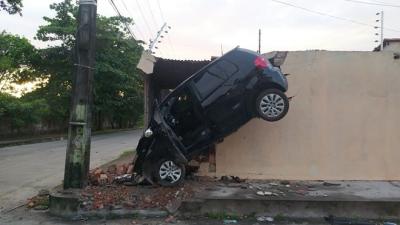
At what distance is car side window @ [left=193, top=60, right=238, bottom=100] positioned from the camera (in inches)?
372

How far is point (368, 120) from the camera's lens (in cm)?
1047

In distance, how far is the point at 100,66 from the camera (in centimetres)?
3959

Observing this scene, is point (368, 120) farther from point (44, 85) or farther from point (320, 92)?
point (44, 85)

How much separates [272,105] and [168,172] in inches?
92.7

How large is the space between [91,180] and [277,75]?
4.17 metres

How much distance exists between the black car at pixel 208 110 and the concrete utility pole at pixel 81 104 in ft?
3.61

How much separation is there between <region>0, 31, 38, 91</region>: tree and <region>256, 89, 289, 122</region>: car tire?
25576mm

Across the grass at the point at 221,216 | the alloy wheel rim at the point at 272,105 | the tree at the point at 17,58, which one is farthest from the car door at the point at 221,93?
the tree at the point at 17,58

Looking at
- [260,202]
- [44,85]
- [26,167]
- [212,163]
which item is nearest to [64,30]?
[44,85]

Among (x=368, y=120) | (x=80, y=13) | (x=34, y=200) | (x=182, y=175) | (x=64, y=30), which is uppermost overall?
(x=64, y=30)

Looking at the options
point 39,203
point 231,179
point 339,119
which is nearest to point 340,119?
point 339,119

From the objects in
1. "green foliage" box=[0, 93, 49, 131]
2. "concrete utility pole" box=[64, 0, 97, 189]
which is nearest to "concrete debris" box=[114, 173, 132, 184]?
"concrete utility pole" box=[64, 0, 97, 189]

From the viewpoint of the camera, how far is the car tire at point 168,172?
9.24m

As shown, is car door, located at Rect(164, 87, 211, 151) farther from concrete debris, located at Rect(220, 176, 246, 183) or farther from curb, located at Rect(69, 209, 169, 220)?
curb, located at Rect(69, 209, 169, 220)
